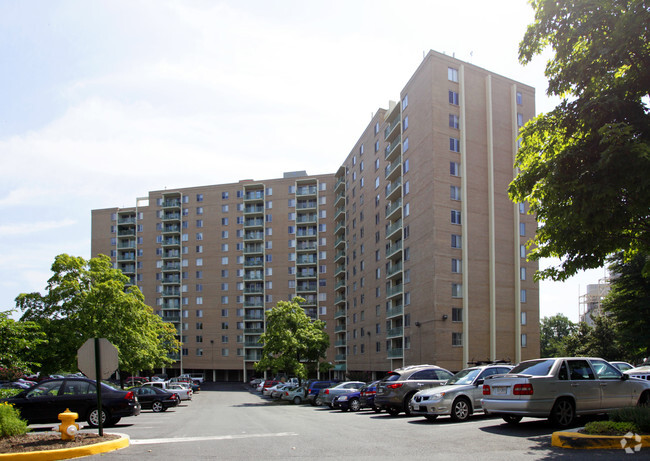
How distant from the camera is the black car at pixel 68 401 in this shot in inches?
642

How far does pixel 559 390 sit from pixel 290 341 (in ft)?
124

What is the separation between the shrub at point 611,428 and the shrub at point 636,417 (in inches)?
4.0

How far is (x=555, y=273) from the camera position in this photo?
14.6 m

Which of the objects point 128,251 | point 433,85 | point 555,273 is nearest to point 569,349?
point 433,85

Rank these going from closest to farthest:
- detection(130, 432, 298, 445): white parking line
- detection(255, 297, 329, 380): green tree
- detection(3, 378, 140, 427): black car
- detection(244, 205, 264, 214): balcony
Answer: detection(130, 432, 298, 445): white parking line, detection(3, 378, 140, 427): black car, detection(255, 297, 329, 380): green tree, detection(244, 205, 264, 214): balcony

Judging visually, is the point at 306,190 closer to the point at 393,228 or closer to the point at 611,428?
the point at 393,228

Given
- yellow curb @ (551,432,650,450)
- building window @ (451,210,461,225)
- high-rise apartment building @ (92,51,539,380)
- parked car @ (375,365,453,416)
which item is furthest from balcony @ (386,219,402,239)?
yellow curb @ (551,432,650,450)

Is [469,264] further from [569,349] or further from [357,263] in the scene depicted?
[569,349]

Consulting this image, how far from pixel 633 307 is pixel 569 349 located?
3662 cm

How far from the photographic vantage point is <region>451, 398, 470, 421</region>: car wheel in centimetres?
1548

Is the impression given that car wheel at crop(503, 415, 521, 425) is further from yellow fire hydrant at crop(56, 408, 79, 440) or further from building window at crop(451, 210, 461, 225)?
building window at crop(451, 210, 461, 225)

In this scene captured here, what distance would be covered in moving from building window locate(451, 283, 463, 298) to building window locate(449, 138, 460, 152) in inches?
454

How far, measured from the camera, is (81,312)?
33125mm

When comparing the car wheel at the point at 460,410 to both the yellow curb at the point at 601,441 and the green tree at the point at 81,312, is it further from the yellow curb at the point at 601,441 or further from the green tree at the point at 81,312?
the green tree at the point at 81,312
